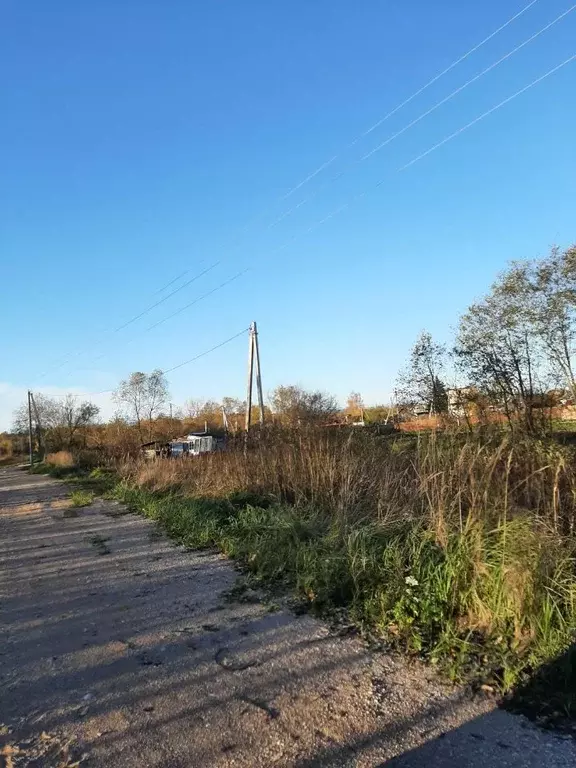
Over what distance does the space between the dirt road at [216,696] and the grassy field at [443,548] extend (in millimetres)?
412

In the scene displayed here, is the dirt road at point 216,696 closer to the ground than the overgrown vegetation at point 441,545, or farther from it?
closer to the ground

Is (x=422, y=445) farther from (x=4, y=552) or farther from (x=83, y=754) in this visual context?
(x=4, y=552)

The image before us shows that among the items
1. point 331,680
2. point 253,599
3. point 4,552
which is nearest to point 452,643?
point 331,680

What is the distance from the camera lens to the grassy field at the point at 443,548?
158 inches

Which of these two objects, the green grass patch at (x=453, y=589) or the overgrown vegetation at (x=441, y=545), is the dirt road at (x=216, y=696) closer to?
the green grass patch at (x=453, y=589)

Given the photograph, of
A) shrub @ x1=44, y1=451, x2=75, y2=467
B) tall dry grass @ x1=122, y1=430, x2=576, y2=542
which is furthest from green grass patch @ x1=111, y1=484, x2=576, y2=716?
shrub @ x1=44, y1=451, x2=75, y2=467

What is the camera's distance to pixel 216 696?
145 inches

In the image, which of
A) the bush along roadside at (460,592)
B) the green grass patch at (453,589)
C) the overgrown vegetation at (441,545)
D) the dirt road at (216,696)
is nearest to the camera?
the dirt road at (216,696)

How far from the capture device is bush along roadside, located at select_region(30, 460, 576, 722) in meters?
3.74

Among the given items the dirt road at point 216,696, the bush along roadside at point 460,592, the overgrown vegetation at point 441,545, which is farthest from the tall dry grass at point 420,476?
the dirt road at point 216,696

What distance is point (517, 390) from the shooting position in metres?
7.29

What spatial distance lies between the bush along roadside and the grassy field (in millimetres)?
10

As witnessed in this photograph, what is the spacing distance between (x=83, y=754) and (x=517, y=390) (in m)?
6.12

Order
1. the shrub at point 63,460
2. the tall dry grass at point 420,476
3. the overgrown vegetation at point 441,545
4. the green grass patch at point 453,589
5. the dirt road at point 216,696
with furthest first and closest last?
the shrub at point 63,460
the tall dry grass at point 420,476
the overgrown vegetation at point 441,545
the green grass patch at point 453,589
the dirt road at point 216,696
